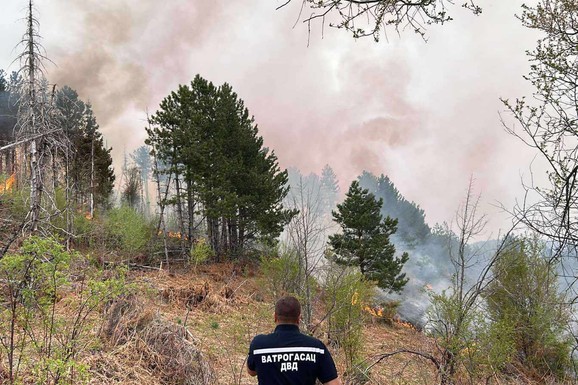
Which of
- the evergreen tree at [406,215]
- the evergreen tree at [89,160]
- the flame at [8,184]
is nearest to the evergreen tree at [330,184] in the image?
the evergreen tree at [406,215]

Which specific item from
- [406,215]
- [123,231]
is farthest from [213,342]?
[406,215]

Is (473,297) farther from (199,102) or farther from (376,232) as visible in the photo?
(199,102)

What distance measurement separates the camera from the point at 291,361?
9.31ft

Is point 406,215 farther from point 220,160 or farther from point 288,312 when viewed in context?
point 288,312

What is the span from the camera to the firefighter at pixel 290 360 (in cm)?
283

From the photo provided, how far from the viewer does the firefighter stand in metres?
2.83

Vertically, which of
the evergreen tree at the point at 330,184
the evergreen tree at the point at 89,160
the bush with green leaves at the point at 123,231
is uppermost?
the evergreen tree at the point at 330,184

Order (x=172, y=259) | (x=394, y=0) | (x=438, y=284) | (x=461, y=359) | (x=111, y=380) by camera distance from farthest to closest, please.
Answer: (x=438, y=284)
(x=172, y=259)
(x=461, y=359)
(x=111, y=380)
(x=394, y=0)

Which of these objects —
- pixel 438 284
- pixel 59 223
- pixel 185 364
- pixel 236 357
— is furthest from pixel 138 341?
pixel 438 284

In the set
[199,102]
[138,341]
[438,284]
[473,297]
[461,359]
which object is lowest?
[438,284]

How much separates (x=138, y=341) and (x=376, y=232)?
19.3m

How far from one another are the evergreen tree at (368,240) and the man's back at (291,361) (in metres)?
19.5

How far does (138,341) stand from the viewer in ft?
21.2

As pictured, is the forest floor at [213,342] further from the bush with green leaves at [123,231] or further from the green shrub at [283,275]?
the bush with green leaves at [123,231]
